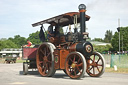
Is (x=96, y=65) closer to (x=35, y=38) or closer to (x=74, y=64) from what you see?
(x=74, y=64)

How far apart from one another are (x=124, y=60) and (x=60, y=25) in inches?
445

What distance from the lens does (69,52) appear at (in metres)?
12.3

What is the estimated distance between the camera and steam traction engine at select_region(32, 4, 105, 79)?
1171cm

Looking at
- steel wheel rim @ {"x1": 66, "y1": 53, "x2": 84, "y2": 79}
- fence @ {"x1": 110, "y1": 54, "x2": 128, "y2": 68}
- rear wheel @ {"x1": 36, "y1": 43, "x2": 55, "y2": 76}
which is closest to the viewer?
steel wheel rim @ {"x1": 66, "y1": 53, "x2": 84, "y2": 79}

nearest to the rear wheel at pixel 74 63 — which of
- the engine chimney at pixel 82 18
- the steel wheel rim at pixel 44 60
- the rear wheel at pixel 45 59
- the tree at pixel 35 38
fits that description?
the rear wheel at pixel 45 59

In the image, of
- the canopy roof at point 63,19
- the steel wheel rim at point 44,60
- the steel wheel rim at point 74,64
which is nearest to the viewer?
the steel wheel rim at point 74,64

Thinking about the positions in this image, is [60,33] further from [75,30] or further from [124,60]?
[124,60]

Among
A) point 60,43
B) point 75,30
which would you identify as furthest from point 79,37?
point 60,43

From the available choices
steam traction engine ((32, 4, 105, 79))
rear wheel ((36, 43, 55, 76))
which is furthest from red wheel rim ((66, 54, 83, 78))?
rear wheel ((36, 43, 55, 76))

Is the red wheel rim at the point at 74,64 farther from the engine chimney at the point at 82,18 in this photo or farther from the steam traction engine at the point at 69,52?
the engine chimney at the point at 82,18

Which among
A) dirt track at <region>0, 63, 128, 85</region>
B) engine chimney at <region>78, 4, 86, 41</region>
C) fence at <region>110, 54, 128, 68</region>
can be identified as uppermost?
engine chimney at <region>78, 4, 86, 41</region>

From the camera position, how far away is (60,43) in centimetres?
1352

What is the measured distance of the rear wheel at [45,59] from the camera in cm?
1270

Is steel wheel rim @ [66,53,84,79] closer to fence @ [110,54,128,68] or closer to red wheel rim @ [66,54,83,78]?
red wheel rim @ [66,54,83,78]
